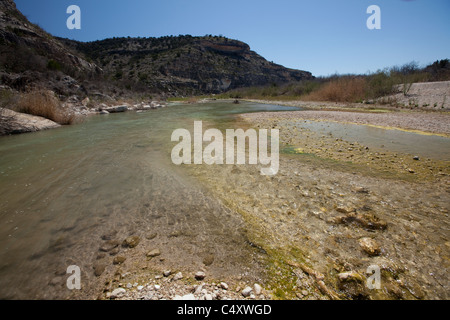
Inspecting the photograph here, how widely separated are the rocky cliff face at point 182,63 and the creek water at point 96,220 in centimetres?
4559

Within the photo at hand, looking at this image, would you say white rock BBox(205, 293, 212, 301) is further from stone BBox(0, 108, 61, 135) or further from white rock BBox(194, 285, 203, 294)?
stone BBox(0, 108, 61, 135)

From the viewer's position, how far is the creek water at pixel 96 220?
1859 millimetres

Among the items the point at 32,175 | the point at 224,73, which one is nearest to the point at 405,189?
the point at 32,175

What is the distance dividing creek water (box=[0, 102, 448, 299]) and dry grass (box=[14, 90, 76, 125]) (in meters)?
6.57

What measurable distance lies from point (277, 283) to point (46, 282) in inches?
82.1

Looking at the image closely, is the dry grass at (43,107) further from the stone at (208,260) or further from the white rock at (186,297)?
the white rock at (186,297)

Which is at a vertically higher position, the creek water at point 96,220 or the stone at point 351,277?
the creek water at point 96,220

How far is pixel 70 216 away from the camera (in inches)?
105

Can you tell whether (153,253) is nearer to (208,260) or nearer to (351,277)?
(208,260)

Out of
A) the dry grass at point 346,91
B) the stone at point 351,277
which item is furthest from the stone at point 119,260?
the dry grass at point 346,91

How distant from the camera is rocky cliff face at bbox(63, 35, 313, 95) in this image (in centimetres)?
5309

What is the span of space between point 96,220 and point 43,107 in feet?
36.0

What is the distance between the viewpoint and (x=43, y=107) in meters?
9.71
